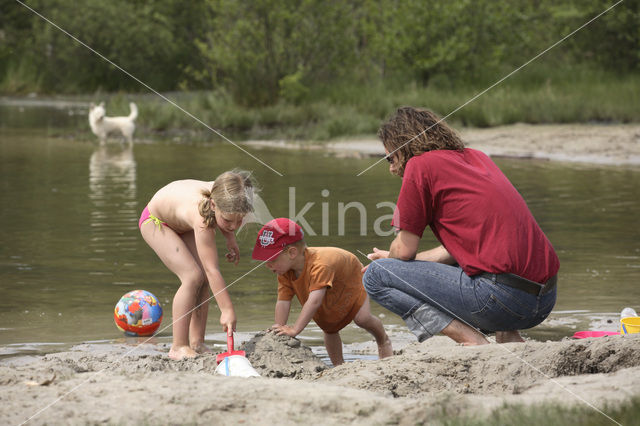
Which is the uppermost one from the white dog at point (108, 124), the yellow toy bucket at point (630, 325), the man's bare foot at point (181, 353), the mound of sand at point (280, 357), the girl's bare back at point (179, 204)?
the white dog at point (108, 124)

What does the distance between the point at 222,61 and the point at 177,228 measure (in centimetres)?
1519

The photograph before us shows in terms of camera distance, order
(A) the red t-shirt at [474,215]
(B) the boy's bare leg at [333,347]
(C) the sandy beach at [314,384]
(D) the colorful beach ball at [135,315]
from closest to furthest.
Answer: (C) the sandy beach at [314,384], (A) the red t-shirt at [474,215], (B) the boy's bare leg at [333,347], (D) the colorful beach ball at [135,315]

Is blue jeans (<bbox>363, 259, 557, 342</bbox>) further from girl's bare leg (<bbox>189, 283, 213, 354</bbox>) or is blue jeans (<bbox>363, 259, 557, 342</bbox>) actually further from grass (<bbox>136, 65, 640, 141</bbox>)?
grass (<bbox>136, 65, 640, 141</bbox>)

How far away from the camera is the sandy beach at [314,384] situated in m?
3.26

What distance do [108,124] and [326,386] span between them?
14.8 meters

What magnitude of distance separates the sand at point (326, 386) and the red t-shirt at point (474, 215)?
42 cm

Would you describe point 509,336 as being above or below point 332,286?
below

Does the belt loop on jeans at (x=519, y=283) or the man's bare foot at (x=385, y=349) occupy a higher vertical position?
the belt loop on jeans at (x=519, y=283)

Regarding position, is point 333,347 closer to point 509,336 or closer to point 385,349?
point 385,349

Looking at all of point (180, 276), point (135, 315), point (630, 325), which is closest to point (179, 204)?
point (180, 276)

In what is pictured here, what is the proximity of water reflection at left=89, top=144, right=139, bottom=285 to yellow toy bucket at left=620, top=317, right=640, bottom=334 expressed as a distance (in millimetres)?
3612

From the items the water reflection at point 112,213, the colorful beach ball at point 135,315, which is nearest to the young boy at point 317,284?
the colorful beach ball at point 135,315

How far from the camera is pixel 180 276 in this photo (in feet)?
16.8

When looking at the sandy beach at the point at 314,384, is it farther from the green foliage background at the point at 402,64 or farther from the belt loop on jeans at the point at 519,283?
the green foliage background at the point at 402,64
